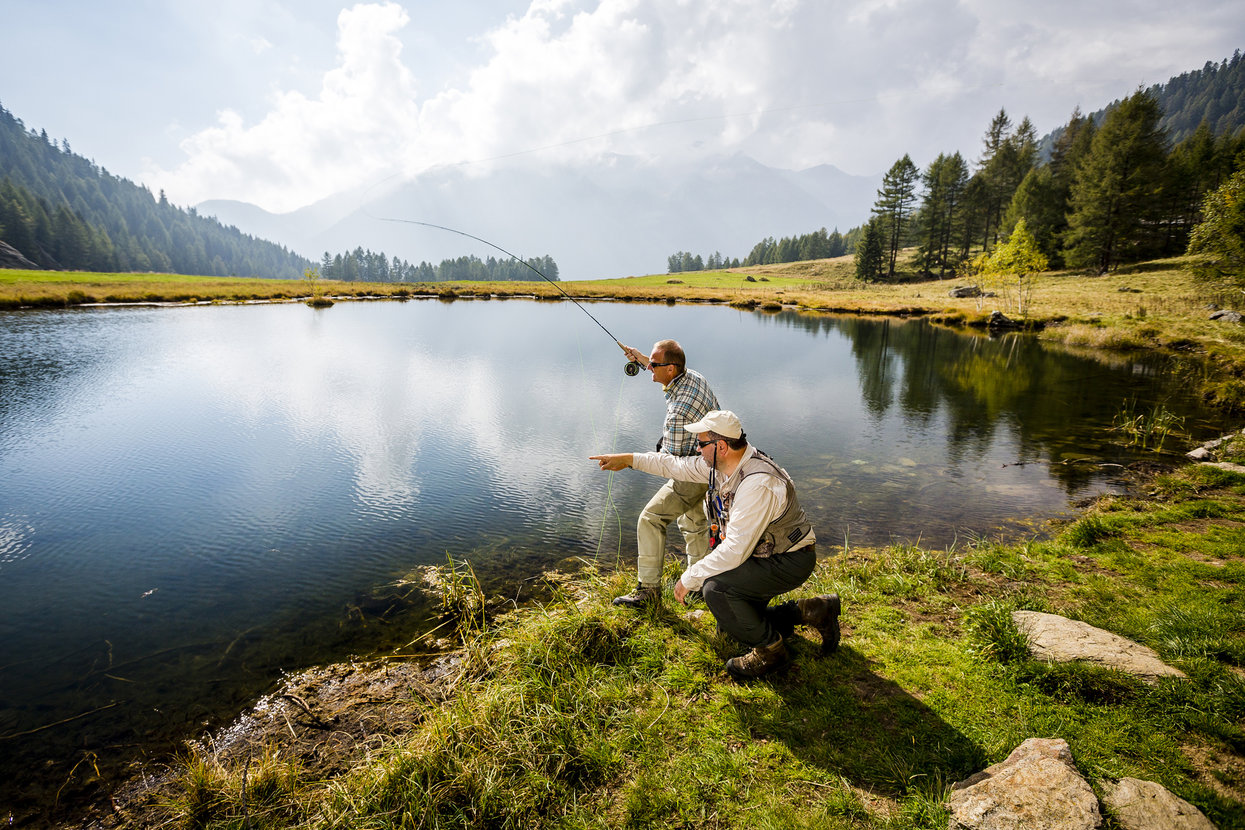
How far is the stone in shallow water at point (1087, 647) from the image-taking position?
4.32 meters

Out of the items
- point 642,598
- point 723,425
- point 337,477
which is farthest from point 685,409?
point 337,477

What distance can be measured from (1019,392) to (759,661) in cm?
2210

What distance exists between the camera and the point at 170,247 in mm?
194500

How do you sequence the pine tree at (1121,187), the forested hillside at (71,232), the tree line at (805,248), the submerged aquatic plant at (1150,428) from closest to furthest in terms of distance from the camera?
the submerged aquatic plant at (1150,428) → the pine tree at (1121,187) → the forested hillside at (71,232) → the tree line at (805,248)

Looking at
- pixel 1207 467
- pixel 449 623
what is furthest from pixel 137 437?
pixel 1207 467

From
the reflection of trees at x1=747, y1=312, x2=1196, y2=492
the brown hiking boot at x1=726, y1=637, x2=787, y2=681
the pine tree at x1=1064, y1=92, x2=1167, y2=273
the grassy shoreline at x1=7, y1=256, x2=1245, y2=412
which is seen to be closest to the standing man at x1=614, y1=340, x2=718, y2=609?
the brown hiking boot at x1=726, y1=637, x2=787, y2=681

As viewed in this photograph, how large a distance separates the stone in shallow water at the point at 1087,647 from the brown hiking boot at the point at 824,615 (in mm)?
1688

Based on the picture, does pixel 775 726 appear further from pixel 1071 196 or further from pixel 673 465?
pixel 1071 196

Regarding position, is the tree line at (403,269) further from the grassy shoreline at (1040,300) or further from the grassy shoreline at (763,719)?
the grassy shoreline at (763,719)

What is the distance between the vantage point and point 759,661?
187 inches

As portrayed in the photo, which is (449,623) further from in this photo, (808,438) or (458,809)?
(808,438)

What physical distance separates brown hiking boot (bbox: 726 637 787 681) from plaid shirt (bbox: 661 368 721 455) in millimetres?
2151

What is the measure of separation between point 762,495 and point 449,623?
14.7ft

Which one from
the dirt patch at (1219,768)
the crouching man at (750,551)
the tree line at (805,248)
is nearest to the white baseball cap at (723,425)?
the crouching man at (750,551)
